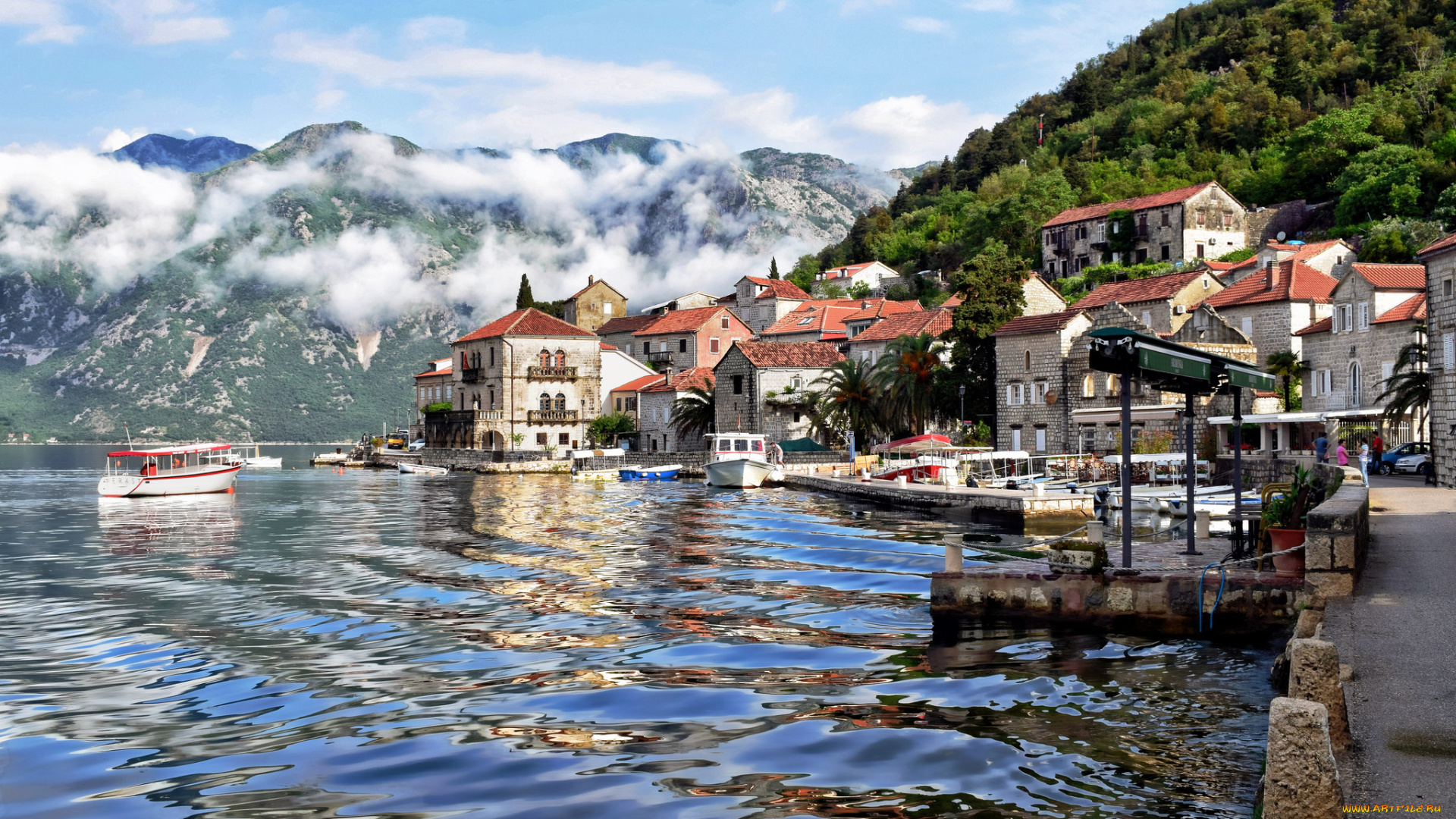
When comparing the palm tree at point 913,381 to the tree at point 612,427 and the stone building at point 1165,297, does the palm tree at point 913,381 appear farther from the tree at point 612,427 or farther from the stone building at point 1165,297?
the tree at point 612,427

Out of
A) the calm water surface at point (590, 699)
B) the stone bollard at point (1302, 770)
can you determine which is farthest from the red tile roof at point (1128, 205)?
the stone bollard at point (1302, 770)

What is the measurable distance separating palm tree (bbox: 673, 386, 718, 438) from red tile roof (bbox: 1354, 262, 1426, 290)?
134 ft

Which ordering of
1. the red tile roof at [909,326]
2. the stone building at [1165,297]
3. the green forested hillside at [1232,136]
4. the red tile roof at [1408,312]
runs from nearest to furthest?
the red tile roof at [1408,312], the stone building at [1165,297], the red tile roof at [909,326], the green forested hillside at [1232,136]

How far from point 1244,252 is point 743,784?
89006 mm

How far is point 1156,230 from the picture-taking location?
300 feet

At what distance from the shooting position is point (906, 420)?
2574 inches

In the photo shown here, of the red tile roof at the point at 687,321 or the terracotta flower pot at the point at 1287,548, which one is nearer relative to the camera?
the terracotta flower pot at the point at 1287,548

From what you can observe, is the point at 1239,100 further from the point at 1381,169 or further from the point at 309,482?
the point at 309,482

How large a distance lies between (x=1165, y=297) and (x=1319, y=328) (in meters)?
13.3

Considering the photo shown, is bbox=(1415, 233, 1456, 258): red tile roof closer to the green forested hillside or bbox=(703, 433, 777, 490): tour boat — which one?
bbox=(703, 433, 777, 490): tour boat

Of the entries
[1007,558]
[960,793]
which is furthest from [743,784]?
[1007,558]

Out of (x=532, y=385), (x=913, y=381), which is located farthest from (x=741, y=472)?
(x=532, y=385)

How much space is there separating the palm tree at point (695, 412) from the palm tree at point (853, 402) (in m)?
9.33

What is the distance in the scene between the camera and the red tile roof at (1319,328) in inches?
1959
